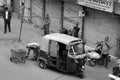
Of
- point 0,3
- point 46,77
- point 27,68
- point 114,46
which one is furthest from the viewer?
point 0,3

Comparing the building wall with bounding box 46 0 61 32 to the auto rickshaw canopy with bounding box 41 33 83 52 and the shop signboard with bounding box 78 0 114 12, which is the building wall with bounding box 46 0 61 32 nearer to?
the shop signboard with bounding box 78 0 114 12

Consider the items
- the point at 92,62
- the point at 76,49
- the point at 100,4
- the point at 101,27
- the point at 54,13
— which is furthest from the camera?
the point at 54,13

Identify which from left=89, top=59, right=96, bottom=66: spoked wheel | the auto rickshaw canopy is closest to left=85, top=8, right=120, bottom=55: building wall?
left=89, top=59, right=96, bottom=66: spoked wheel

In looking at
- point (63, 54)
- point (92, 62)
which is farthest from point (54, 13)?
point (63, 54)

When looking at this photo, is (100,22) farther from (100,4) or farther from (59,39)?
(59,39)

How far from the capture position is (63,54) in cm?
1739

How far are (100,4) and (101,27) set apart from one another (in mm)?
1606

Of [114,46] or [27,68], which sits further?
[114,46]

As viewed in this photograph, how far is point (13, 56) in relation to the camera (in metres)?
18.7

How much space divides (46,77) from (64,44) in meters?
1.91

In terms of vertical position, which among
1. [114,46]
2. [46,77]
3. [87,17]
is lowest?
[46,77]

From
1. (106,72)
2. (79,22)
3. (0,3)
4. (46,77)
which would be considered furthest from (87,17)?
(0,3)

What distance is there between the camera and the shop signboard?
63.0ft

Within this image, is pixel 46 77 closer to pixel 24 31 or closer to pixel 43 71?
pixel 43 71
